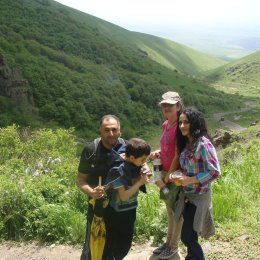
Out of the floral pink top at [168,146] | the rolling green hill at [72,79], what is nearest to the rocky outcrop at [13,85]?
the rolling green hill at [72,79]

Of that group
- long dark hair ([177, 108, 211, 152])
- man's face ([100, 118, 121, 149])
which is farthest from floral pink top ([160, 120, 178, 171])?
man's face ([100, 118, 121, 149])

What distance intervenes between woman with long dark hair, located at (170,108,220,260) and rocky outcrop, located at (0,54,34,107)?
250ft

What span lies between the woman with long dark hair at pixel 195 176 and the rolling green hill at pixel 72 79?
230ft

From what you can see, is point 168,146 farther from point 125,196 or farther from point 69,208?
point 69,208

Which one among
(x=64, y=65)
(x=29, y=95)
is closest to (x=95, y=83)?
(x=64, y=65)

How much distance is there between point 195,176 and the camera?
443cm

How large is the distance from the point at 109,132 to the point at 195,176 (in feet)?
3.47

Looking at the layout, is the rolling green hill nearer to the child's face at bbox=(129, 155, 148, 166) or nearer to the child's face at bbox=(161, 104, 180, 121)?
the child's face at bbox=(161, 104, 180, 121)

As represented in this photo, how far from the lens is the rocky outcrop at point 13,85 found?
3044 inches

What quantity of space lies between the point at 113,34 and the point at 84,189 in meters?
195

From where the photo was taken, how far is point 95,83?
10375cm

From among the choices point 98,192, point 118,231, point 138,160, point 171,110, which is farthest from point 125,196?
point 171,110

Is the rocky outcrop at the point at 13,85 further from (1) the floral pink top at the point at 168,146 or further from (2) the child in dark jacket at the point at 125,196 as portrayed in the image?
(2) the child in dark jacket at the point at 125,196

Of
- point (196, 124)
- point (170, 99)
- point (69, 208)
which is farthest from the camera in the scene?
point (69, 208)
